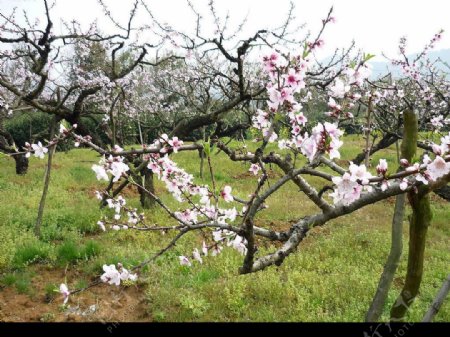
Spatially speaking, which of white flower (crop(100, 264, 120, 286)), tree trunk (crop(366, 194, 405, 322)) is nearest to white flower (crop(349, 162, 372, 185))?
white flower (crop(100, 264, 120, 286))

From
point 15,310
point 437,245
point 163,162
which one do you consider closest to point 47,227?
point 15,310

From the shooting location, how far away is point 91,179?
1425 centimetres

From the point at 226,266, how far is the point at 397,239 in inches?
136

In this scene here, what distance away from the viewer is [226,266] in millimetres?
6930

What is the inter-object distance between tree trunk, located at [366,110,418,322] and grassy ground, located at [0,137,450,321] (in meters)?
1.39

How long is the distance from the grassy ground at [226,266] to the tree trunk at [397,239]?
139cm

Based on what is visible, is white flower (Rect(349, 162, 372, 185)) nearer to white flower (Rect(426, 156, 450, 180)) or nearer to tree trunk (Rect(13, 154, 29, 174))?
white flower (Rect(426, 156, 450, 180))

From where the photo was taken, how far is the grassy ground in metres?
5.68

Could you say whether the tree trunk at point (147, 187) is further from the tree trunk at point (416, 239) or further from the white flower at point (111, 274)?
the tree trunk at point (416, 239)

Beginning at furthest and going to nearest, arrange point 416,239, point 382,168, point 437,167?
1. point 416,239
2. point 382,168
3. point 437,167

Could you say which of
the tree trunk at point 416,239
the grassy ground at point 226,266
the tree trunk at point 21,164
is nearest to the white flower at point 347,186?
the tree trunk at point 416,239

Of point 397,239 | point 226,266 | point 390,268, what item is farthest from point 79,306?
point 397,239

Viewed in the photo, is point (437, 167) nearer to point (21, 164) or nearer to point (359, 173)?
point (359, 173)
